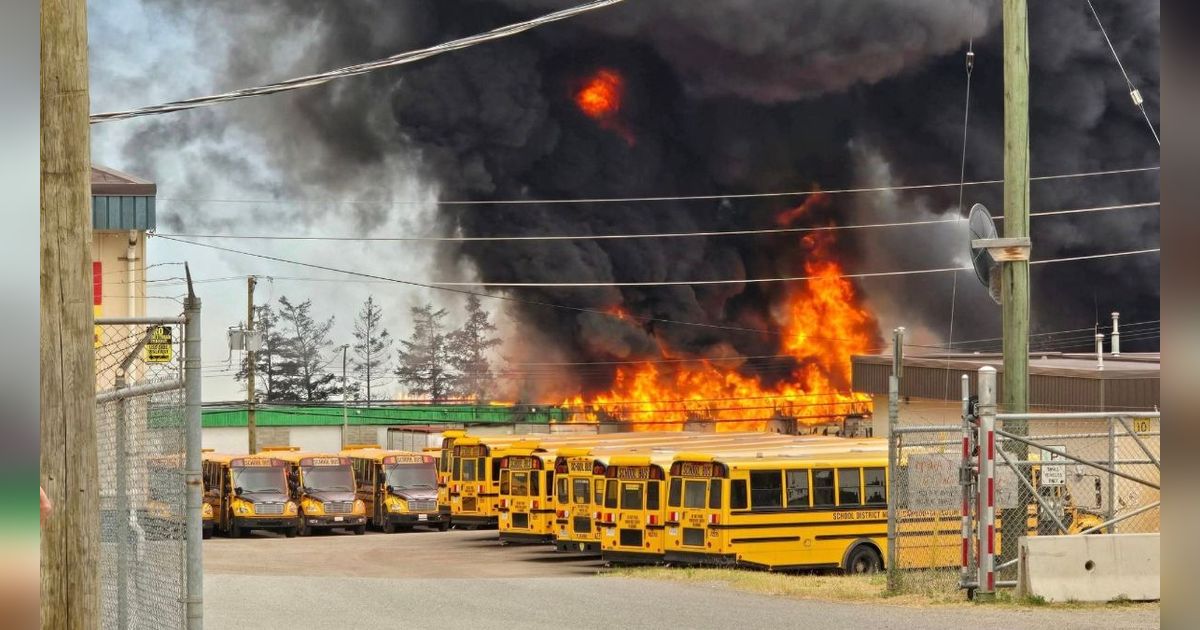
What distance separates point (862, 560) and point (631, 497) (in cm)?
494

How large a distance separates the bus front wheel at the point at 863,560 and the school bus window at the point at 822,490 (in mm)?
1058

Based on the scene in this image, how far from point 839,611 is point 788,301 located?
6636 cm

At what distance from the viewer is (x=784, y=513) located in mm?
24656

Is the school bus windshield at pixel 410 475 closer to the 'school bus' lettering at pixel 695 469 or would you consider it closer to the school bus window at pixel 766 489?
the 'school bus' lettering at pixel 695 469

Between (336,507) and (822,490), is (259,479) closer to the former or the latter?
(336,507)

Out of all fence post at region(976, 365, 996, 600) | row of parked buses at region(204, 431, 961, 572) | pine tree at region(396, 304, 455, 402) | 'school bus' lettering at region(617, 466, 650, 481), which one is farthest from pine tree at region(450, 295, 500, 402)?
fence post at region(976, 365, 996, 600)

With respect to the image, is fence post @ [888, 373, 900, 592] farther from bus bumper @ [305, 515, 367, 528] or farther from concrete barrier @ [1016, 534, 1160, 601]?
bus bumper @ [305, 515, 367, 528]

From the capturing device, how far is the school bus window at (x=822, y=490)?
24.8m

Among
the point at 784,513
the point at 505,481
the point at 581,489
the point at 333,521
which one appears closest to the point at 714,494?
the point at 784,513

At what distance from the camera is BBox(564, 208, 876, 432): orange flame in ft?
254

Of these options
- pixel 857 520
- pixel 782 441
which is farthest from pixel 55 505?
pixel 782 441

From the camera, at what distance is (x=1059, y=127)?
253 feet
